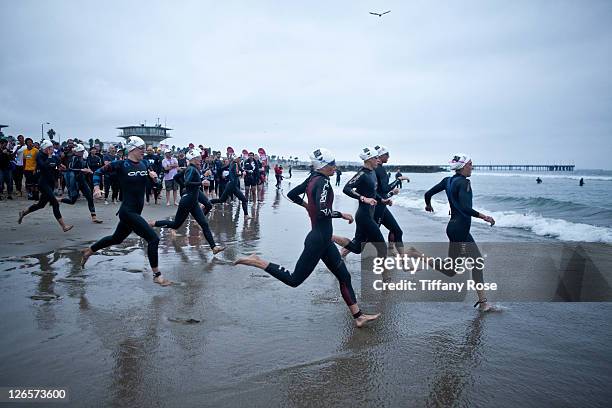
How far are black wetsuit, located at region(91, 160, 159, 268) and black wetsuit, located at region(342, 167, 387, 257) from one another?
10.4 ft

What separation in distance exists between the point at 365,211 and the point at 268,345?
10.6 ft

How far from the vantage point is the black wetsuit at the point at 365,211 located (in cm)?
647

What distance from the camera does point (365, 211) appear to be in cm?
665

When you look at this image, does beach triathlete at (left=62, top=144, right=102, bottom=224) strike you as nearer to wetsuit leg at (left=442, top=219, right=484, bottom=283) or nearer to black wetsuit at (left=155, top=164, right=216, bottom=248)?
black wetsuit at (left=155, top=164, right=216, bottom=248)

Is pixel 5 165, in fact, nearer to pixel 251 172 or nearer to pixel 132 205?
pixel 251 172

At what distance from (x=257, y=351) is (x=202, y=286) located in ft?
7.59

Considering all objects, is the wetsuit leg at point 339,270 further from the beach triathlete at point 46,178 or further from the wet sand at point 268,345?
the beach triathlete at point 46,178

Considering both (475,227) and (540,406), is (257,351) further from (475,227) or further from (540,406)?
(475,227)

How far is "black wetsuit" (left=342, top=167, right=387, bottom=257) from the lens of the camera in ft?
21.2

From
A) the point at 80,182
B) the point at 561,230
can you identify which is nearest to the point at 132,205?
the point at 80,182

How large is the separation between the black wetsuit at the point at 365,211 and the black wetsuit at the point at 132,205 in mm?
3181

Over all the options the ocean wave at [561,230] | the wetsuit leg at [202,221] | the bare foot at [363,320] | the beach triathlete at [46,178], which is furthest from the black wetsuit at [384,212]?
the beach triathlete at [46,178]

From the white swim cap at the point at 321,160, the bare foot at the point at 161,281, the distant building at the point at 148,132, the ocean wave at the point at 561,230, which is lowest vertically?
the bare foot at the point at 161,281

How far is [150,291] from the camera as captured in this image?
5688 millimetres
